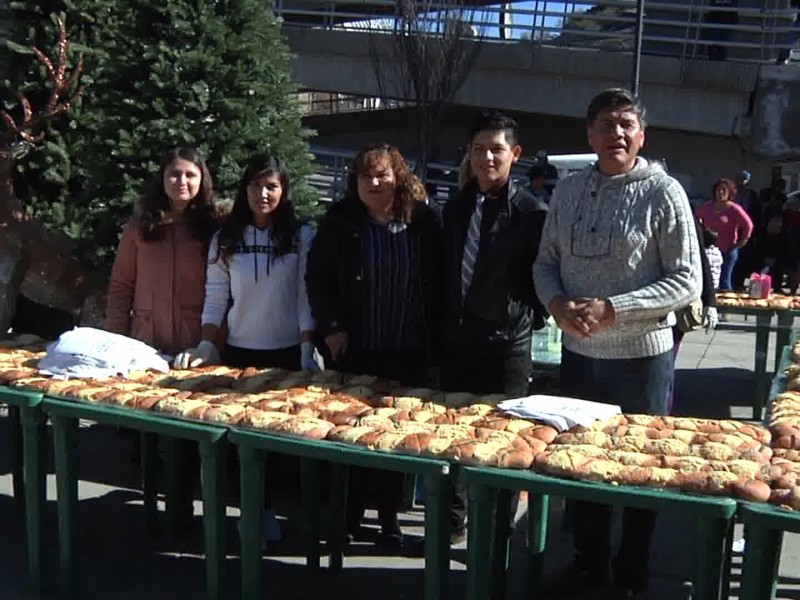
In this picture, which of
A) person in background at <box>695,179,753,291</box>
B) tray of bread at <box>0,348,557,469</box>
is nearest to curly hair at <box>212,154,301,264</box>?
tray of bread at <box>0,348,557,469</box>

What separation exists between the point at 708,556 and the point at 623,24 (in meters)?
20.2

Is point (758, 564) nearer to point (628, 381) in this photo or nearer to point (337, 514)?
point (628, 381)

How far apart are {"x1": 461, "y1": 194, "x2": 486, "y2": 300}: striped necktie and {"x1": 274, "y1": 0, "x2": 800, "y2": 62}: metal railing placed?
47.9 feet

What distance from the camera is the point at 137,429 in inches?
148

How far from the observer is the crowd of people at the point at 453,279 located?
3678 millimetres

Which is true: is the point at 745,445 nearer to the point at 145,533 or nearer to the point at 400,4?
the point at 145,533

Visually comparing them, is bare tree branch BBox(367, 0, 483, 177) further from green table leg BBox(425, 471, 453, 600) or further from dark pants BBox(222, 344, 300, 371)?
green table leg BBox(425, 471, 453, 600)

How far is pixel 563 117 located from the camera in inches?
846

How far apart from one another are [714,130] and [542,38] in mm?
4062

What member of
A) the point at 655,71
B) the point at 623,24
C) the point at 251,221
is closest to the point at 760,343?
the point at 251,221

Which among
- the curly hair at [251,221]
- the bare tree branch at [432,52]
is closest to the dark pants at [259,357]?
the curly hair at [251,221]

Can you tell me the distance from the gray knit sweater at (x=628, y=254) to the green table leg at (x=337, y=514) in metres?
1.30

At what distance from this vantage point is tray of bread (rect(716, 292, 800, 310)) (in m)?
7.31

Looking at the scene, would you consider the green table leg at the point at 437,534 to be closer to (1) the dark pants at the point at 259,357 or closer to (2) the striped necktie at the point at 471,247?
(2) the striped necktie at the point at 471,247
